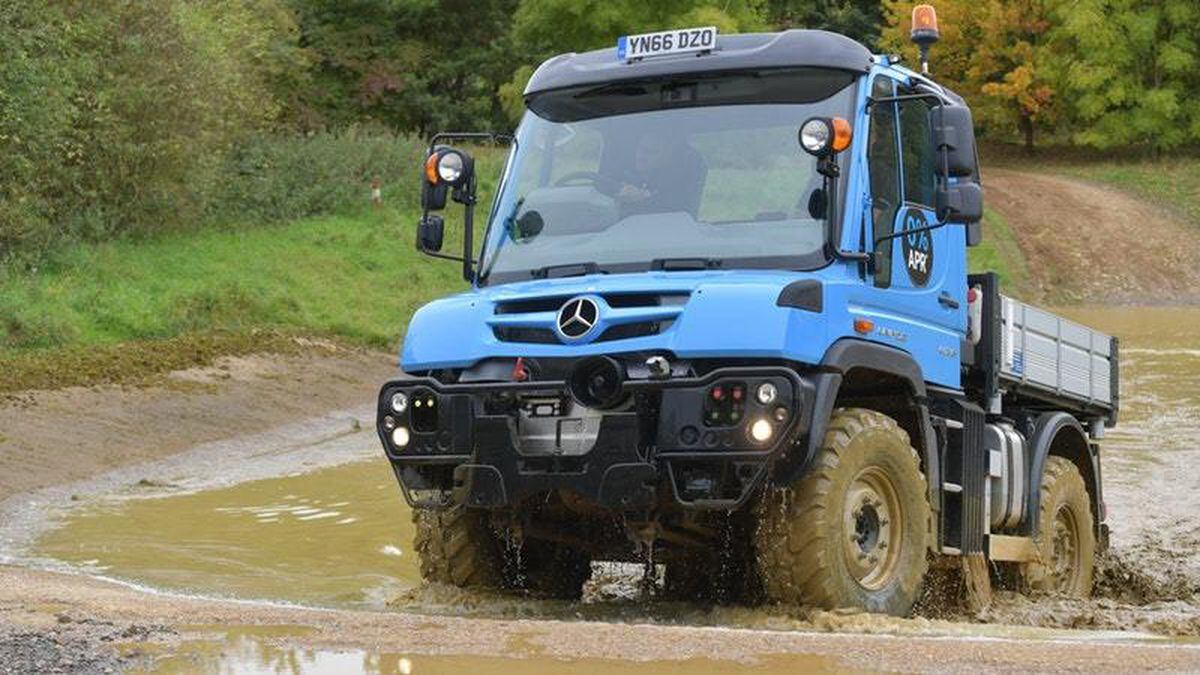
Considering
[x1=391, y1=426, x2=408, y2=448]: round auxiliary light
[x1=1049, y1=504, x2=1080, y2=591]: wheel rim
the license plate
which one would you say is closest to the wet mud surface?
[x1=1049, y1=504, x2=1080, y2=591]: wheel rim

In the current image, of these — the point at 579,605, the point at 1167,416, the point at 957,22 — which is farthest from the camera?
the point at 957,22

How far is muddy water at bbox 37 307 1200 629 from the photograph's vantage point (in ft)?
33.7

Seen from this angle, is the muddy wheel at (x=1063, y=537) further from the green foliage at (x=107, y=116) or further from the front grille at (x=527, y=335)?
the green foliage at (x=107, y=116)

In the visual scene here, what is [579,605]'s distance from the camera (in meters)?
10.7

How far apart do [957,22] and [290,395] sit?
127 ft

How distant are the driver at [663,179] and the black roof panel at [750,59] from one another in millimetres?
386

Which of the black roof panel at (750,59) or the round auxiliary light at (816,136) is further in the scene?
the black roof panel at (750,59)

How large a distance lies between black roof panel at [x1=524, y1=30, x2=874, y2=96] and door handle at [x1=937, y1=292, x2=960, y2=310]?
1.41 m


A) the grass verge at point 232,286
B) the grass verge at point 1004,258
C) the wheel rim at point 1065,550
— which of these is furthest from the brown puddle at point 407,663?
the grass verge at point 1004,258

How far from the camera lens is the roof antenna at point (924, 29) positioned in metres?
12.2

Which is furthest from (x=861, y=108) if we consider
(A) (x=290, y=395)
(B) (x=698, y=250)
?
(A) (x=290, y=395)

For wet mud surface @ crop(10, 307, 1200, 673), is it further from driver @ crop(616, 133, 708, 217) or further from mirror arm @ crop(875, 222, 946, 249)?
driver @ crop(616, 133, 708, 217)

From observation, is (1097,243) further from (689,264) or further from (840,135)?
(689,264)

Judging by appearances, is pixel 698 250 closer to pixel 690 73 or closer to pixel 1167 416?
pixel 690 73
